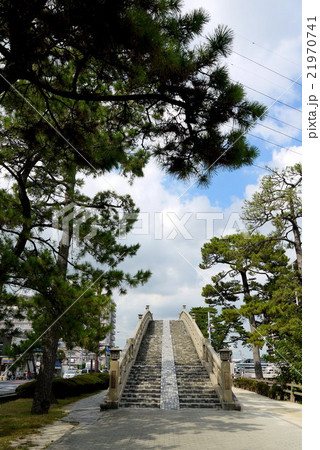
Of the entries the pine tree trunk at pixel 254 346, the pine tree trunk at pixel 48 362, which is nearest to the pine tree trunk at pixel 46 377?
the pine tree trunk at pixel 48 362

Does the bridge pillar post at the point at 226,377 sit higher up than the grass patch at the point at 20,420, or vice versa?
the bridge pillar post at the point at 226,377

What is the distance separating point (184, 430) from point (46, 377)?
6189 millimetres

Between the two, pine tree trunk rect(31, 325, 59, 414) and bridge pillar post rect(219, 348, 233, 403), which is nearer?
pine tree trunk rect(31, 325, 59, 414)

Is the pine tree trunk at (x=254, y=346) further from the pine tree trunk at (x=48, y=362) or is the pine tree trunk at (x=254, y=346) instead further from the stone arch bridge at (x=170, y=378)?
the pine tree trunk at (x=48, y=362)

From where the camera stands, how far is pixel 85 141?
6.93 metres

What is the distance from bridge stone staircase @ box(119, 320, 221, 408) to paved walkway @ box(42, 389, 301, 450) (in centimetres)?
97

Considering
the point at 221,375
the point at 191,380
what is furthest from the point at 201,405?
the point at 191,380

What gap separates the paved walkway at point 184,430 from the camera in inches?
265

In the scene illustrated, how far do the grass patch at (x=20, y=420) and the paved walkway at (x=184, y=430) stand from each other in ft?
2.51

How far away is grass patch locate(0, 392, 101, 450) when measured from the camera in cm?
749

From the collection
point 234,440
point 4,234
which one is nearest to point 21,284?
point 4,234

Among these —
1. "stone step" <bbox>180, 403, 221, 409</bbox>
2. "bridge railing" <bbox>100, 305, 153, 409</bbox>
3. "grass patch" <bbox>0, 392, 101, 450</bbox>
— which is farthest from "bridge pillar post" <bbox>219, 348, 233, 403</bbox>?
"grass patch" <bbox>0, 392, 101, 450</bbox>

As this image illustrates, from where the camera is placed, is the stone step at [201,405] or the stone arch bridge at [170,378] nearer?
the stone step at [201,405]

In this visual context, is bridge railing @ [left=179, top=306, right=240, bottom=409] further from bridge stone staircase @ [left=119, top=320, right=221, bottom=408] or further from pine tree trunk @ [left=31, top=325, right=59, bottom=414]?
pine tree trunk @ [left=31, top=325, right=59, bottom=414]
